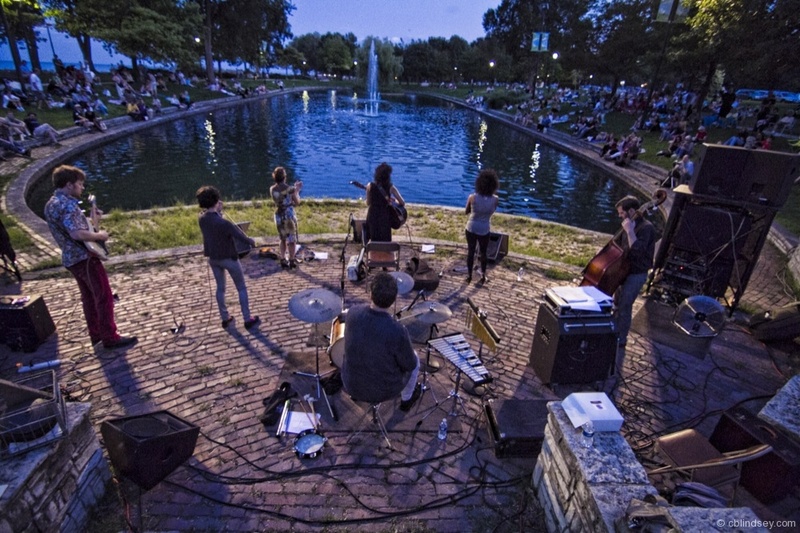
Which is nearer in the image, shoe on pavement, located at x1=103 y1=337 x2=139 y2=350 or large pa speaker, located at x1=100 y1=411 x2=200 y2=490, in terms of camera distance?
large pa speaker, located at x1=100 y1=411 x2=200 y2=490

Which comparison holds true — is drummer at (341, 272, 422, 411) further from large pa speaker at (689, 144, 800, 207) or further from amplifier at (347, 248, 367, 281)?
large pa speaker at (689, 144, 800, 207)

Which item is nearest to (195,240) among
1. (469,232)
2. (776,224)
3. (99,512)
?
(469,232)

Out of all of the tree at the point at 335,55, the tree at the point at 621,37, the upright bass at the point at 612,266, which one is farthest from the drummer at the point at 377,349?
the tree at the point at 335,55

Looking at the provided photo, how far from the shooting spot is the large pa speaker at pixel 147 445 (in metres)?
3.92

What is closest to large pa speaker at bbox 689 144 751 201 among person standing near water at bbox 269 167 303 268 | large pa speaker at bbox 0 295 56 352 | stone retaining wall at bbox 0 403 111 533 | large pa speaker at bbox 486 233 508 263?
large pa speaker at bbox 486 233 508 263

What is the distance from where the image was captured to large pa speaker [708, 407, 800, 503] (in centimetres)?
409

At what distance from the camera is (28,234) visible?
33.3 feet

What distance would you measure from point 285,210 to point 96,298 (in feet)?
12.8

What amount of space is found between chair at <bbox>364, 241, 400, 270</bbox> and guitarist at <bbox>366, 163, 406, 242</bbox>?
1.15 ft

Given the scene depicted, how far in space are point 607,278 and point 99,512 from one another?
733 centimetres

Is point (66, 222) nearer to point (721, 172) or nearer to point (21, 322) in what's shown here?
point (21, 322)

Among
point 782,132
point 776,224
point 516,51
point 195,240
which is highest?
point 516,51

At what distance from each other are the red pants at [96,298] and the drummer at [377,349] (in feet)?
13.7

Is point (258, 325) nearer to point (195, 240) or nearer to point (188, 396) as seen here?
point (188, 396)
